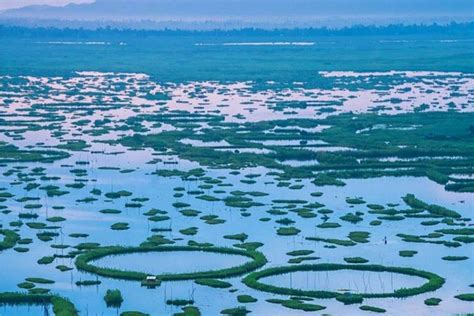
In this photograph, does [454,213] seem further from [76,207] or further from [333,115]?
[333,115]

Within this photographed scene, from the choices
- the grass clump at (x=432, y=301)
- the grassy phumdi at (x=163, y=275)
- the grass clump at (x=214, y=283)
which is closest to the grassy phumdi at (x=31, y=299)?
the grassy phumdi at (x=163, y=275)

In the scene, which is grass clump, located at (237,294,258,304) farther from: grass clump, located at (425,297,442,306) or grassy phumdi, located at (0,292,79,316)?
grass clump, located at (425,297,442,306)

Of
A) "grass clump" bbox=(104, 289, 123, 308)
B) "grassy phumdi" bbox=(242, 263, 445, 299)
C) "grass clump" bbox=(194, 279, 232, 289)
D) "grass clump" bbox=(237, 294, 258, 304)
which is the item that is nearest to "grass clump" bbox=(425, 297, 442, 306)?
"grassy phumdi" bbox=(242, 263, 445, 299)

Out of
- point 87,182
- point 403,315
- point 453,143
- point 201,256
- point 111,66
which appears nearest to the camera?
point 403,315

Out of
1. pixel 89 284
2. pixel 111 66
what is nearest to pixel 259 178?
pixel 89 284

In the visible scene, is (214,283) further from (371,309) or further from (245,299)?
(371,309)

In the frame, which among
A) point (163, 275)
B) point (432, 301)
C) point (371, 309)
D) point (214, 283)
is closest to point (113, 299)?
point (163, 275)
